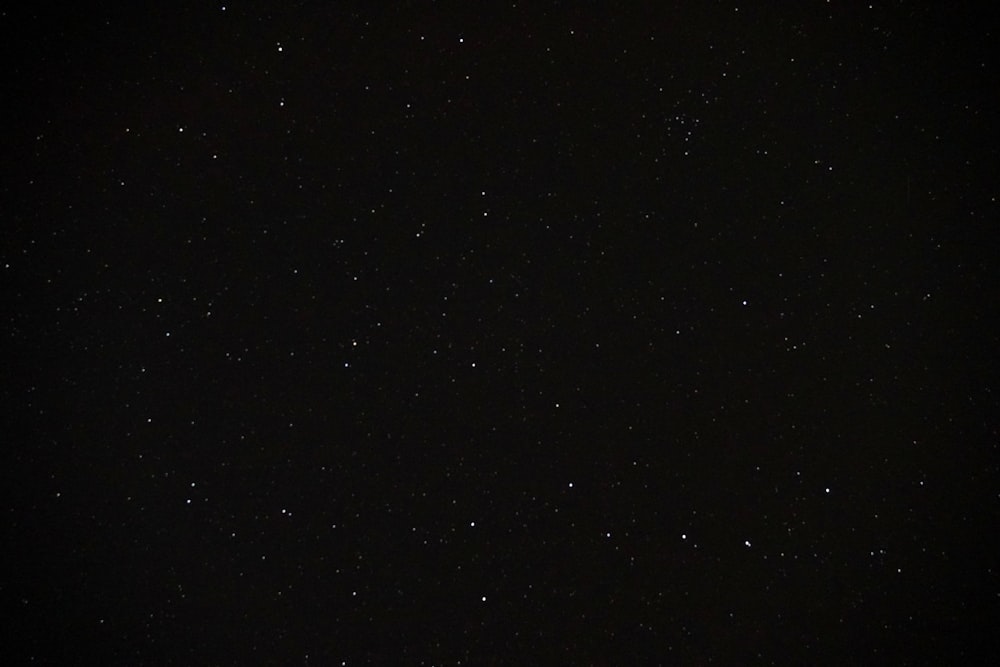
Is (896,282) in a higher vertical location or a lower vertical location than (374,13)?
lower

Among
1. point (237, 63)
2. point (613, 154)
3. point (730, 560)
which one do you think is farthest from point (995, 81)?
point (237, 63)

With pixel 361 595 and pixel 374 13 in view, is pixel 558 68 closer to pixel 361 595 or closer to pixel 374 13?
pixel 374 13

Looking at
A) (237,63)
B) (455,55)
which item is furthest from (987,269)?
(237,63)

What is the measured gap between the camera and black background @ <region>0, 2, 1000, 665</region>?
1.82ft

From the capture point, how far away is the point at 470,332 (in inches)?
22.0

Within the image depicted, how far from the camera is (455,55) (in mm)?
558

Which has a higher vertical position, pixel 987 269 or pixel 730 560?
pixel 987 269

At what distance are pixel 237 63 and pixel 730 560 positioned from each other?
444 mm

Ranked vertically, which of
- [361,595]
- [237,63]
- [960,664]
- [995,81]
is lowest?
[960,664]

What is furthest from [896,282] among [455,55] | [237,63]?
[237,63]

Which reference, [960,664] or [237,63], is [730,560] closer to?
[960,664]

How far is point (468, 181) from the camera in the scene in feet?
1.83

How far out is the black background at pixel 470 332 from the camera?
0.56 meters

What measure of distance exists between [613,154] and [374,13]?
0.58ft
